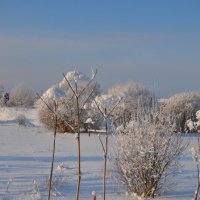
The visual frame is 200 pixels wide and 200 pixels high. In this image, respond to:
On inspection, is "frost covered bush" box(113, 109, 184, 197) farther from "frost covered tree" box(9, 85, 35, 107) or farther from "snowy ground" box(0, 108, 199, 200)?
"frost covered tree" box(9, 85, 35, 107)

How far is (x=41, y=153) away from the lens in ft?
47.8

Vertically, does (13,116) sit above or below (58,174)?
above

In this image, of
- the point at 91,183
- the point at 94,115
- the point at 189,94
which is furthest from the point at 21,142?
the point at 189,94

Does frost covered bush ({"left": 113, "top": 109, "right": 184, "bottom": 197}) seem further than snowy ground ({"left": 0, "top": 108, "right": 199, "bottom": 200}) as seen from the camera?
Yes

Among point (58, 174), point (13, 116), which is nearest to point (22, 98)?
point (13, 116)

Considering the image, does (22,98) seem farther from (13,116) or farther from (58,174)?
(58,174)

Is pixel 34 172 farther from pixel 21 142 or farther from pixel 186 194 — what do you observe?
pixel 21 142

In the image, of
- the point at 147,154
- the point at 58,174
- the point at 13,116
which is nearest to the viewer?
the point at 147,154

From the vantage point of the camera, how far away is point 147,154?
28.4 ft

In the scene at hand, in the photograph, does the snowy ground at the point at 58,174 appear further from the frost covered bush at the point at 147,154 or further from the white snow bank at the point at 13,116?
the white snow bank at the point at 13,116

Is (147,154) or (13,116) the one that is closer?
(147,154)

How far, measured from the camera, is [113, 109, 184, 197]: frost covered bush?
862 centimetres

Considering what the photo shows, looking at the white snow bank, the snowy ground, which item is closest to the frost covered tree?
the white snow bank

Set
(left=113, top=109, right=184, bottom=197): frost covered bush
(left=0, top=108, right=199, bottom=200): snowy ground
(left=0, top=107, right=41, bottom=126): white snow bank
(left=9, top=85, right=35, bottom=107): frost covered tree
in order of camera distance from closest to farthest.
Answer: (left=0, top=108, right=199, bottom=200): snowy ground, (left=113, top=109, right=184, bottom=197): frost covered bush, (left=0, top=107, right=41, bottom=126): white snow bank, (left=9, top=85, right=35, bottom=107): frost covered tree
